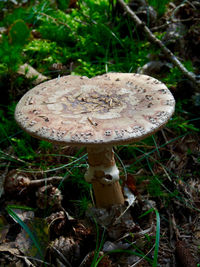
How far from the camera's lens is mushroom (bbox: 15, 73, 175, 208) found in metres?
1.71

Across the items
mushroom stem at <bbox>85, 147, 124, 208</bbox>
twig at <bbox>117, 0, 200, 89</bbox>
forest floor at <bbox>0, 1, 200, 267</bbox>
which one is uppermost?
A: twig at <bbox>117, 0, 200, 89</bbox>

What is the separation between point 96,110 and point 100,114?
0.07m

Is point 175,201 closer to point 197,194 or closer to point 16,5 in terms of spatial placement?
point 197,194

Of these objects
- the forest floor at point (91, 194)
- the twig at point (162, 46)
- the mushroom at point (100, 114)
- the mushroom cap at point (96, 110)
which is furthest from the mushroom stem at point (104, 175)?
the twig at point (162, 46)

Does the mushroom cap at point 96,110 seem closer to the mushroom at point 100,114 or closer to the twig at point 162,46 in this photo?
the mushroom at point 100,114

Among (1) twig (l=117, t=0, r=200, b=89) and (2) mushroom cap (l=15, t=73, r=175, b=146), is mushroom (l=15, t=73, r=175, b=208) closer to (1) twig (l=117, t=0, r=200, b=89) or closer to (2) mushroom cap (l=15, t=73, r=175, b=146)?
(2) mushroom cap (l=15, t=73, r=175, b=146)

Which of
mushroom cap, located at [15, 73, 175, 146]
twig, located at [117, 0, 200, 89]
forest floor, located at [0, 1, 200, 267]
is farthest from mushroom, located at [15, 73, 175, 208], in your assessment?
twig, located at [117, 0, 200, 89]

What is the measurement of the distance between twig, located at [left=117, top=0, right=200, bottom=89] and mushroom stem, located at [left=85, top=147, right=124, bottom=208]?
1644 mm

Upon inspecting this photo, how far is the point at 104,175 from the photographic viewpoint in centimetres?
222

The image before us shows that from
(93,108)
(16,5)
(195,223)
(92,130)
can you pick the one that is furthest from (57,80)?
(16,5)

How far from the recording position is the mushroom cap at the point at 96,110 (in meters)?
1.71

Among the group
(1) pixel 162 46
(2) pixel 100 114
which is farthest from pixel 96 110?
(1) pixel 162 46

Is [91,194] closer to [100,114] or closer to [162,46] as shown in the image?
[100,114]

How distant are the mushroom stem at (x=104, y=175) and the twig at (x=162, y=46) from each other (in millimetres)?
1644
